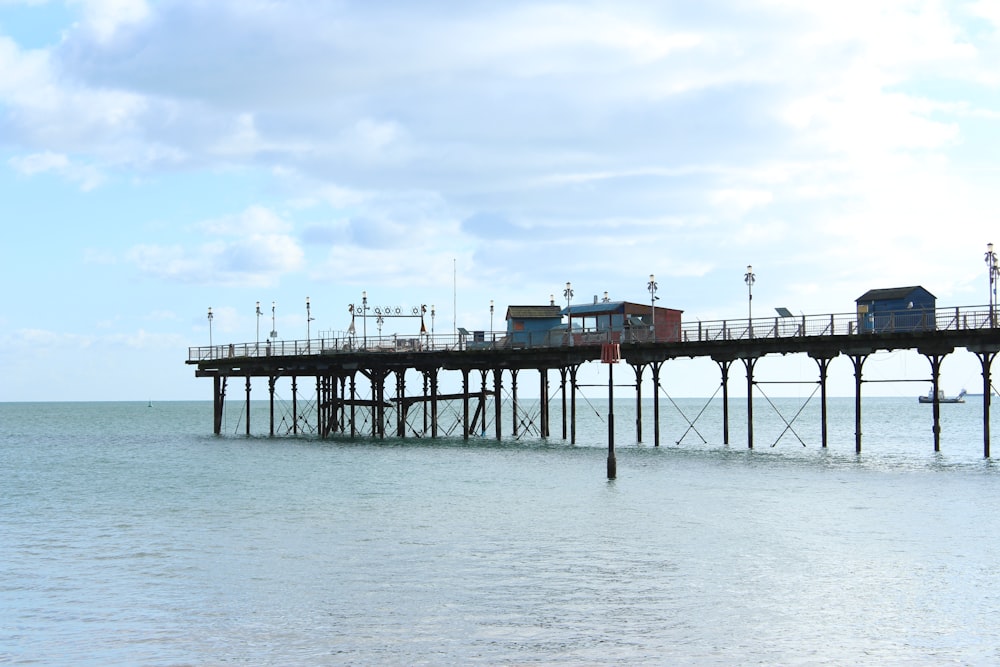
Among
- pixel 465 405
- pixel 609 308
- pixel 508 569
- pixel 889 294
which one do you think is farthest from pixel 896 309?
pixel 508 569

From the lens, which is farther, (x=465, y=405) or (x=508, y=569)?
(x=465, y=405)

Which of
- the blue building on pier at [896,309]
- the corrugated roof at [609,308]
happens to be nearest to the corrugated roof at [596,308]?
the corrugated roof at [609,308]

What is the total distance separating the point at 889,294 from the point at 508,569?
129 ft

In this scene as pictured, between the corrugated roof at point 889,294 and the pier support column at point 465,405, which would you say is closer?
the corrugated roof at point 889,294

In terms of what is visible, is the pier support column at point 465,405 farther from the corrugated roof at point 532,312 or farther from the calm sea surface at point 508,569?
the calm sea surface at point 508,569

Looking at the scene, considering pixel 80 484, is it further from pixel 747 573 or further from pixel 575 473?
pixel 747 573

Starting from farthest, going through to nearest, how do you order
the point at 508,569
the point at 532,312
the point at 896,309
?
the point at 532,312, the point at 896,309, the point at 508,569

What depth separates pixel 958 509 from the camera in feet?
108

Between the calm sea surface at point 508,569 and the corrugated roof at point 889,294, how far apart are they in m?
11.9

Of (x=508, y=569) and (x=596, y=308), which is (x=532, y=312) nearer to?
(x=596, y=308)

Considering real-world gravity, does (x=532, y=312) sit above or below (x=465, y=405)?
above

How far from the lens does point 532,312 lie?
6750 cm

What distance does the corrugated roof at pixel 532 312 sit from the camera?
67.1 m

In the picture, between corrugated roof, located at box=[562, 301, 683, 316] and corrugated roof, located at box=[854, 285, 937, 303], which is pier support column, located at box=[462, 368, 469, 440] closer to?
corrugated roof, located at box=[562, 301, 683, 316]
